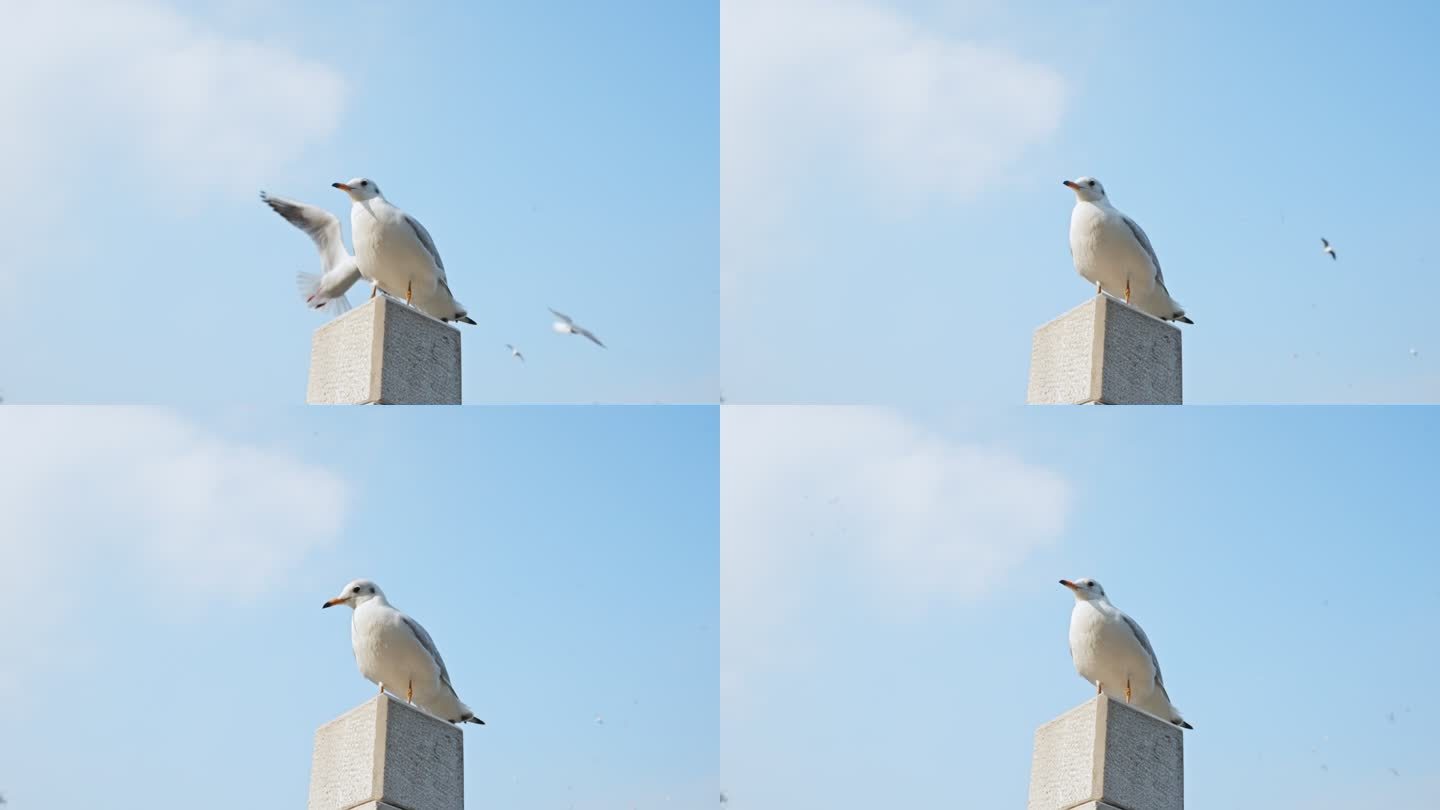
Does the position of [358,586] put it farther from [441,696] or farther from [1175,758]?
[1175,758]

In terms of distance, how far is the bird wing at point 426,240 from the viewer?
12.9 m

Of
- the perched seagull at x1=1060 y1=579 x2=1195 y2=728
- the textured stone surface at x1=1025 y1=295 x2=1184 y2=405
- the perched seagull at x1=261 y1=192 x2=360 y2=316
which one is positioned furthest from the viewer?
the perched seagull at x1=261 y1=192 x2=360 y2=316

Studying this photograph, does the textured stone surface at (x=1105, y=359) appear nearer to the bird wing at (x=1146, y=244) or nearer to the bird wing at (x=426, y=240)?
the bird wing at (x=1146, y=244)

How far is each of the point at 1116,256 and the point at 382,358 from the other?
16.2 feet

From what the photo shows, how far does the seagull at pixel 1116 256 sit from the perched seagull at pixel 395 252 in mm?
4425

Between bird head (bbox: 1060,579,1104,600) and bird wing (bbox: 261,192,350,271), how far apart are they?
6595mm

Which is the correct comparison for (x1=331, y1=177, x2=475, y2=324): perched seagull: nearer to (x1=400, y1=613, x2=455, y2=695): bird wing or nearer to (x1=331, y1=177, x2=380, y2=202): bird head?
(x1=331, y1=177, x2=380, y2=202): bird head

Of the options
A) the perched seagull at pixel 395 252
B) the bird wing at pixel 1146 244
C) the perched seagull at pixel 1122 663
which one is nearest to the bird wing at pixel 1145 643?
→ the perched seagull at pixel 1122 663

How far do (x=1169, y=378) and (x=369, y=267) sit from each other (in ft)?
18.2

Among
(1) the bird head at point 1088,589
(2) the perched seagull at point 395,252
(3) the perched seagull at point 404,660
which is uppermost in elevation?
(2) the perched seagull at point 395,252

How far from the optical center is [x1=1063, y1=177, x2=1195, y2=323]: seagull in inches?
491

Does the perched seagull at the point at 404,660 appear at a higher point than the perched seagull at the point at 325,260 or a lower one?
lower

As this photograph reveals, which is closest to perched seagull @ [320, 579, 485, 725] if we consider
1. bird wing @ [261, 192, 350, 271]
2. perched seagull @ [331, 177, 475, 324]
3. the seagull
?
perched seagull @ [331, 177, 475, 324]

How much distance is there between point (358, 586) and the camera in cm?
1148
